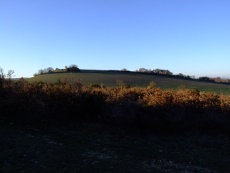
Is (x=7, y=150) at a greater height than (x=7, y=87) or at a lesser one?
→ lesser

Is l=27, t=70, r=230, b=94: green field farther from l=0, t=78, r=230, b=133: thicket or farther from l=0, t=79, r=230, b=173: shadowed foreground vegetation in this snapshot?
l=0, t=79, r=230, b=173: shadowed foreground vegetation

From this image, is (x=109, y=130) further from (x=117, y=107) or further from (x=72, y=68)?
(x=72, y=68)

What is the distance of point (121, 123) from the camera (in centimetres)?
1563

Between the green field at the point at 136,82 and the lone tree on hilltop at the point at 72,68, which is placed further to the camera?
the lone tree on hilltop at the point at 72,68

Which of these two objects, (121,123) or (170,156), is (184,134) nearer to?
(121,123)

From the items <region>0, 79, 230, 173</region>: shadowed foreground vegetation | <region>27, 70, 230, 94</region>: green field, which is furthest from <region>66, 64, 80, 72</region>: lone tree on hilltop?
<region>0, 79, 230, 173</region>: shadowed foreground vegetation

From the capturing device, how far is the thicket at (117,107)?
51.9 ft

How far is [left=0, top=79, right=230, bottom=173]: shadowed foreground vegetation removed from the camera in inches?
357

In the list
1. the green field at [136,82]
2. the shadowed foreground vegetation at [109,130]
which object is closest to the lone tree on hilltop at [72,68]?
the green field at [136,82]

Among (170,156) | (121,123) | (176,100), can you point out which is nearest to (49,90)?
(121,123)

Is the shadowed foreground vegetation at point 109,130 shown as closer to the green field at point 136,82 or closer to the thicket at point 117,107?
the thicket at point 117,107

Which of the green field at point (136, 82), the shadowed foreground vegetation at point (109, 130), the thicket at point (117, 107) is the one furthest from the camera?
the green field at point (136, 82)

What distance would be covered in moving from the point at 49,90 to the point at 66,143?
23.2 ft

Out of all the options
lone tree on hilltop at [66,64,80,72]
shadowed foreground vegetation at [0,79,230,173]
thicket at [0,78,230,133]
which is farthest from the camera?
lone tree on hilltop at [66,64,80,72]
